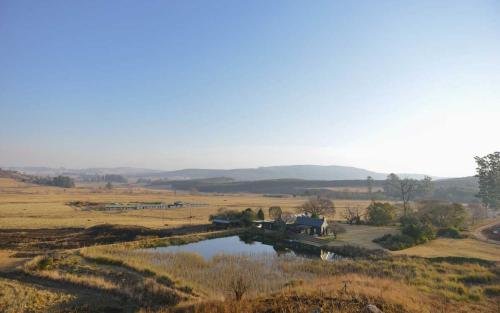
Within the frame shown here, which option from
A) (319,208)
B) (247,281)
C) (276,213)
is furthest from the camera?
(319,208)

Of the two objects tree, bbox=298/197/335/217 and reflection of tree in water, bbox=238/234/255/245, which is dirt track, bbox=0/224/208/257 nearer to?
reflection of tree in water, bbox=238/234/255/245

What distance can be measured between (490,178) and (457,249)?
136 feet

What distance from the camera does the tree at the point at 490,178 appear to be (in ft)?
209

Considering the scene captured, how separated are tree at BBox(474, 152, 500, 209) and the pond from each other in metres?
50.5

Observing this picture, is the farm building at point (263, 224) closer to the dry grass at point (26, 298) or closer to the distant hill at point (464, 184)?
the dry grass at point (26, 298)

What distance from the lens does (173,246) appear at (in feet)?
126

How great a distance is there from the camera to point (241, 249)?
38094 millimetres

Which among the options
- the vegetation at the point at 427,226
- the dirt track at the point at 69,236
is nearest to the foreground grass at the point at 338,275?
the dirt track at the point at 69,236

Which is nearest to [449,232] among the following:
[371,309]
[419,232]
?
[419,232]

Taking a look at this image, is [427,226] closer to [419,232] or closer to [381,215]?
[419,232]

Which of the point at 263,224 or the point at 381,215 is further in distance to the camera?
the point at 381,215

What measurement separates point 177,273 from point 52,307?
981 centimetres

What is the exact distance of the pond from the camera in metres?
35.2

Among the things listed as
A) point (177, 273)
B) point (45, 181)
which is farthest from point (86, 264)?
point (45, 181)
